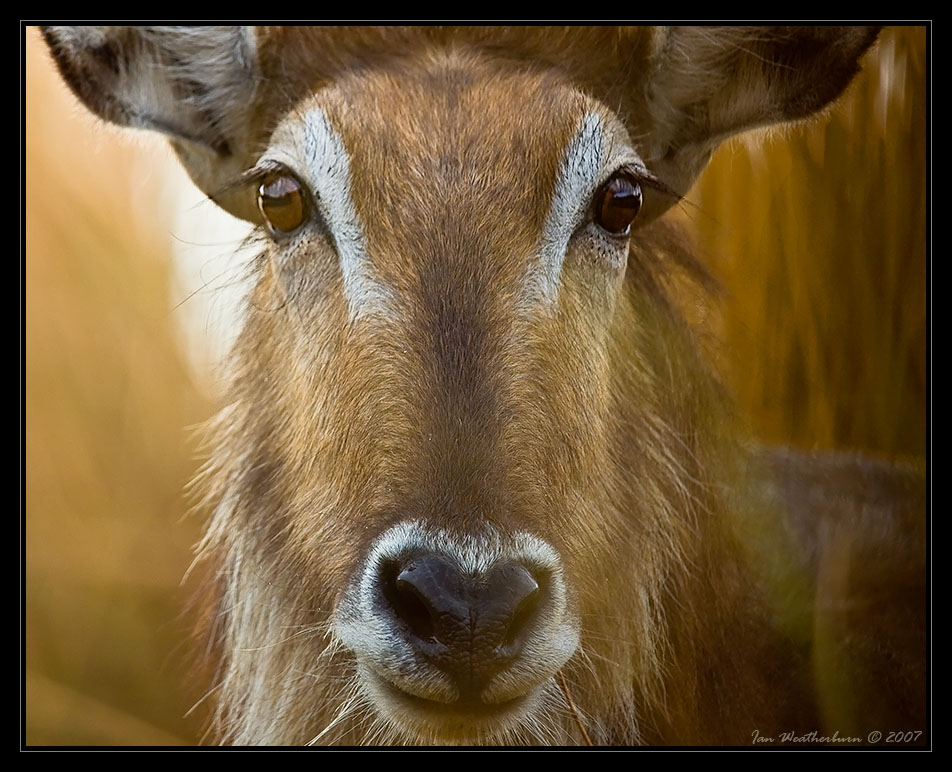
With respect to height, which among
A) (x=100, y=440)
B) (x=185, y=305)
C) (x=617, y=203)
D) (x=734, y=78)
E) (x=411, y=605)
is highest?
(x=734, y=78)

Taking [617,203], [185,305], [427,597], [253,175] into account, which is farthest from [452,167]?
[185,305]

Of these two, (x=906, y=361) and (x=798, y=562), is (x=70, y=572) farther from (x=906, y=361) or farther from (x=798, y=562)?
(x=906, y=361)

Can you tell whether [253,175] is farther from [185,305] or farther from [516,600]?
[516,600]

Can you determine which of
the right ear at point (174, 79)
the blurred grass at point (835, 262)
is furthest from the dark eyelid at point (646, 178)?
the right ear at point (174, 79)

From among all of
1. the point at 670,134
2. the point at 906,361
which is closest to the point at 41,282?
the point at 670,134

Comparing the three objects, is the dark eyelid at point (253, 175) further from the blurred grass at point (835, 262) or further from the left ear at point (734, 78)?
the blurred grass at point (835, 262)
